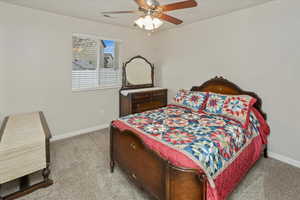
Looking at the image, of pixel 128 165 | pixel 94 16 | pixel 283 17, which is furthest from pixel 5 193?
pixel 283 17

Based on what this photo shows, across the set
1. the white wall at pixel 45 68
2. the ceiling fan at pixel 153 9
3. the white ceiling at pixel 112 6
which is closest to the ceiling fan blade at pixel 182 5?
the ceiling fan at pixel 153 9

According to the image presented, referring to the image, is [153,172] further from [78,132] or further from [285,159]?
[78,132]

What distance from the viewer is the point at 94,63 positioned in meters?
3.70

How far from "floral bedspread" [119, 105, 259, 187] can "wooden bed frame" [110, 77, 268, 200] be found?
0.44 ft

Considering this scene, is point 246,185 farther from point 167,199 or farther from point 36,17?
point 36,17

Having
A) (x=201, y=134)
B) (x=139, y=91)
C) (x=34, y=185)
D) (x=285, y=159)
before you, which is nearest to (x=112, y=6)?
(x=139, y=91)

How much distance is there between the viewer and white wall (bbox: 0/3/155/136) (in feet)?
8.71

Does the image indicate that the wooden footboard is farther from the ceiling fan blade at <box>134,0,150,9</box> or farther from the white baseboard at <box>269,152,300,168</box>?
the white baseboard at <box>269,152,300,168</box>

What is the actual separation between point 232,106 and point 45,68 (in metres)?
3.28

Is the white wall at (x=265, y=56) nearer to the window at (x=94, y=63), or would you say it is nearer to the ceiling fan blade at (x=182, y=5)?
the ceiling fan blade at (x=182, y=5)

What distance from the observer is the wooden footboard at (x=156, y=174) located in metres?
1.31

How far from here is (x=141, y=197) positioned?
5.95ft

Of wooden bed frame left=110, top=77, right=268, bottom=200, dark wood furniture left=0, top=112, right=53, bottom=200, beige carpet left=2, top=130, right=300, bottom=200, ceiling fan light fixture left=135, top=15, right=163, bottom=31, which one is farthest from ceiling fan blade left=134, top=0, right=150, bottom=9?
beige carpet left=2, top=130, right=300, bottom=200

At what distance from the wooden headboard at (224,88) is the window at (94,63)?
82.9 inches
